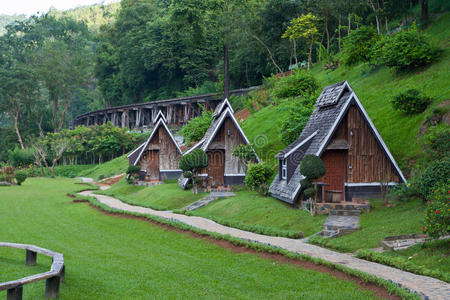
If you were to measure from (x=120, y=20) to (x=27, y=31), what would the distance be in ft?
118

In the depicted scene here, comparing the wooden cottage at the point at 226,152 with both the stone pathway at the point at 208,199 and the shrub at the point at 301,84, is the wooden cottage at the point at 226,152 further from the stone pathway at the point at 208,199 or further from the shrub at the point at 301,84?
the shrub at the point at 301,84

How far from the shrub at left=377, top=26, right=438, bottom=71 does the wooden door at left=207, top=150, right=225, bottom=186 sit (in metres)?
13.0

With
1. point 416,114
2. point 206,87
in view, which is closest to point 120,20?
point 206,87

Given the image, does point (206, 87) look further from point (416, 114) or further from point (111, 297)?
point (111, 297)

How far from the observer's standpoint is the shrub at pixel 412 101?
2248cm

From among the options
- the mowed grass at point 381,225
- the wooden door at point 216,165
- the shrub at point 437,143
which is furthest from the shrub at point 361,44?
the mowed grass at point 381,225

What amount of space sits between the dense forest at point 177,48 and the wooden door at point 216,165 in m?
13.6

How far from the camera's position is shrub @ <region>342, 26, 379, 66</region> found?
32281 mm

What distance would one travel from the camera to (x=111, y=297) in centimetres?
902

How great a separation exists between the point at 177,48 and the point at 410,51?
166 feet

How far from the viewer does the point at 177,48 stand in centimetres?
7194

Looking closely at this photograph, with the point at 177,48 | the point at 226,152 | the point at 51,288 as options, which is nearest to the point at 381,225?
the point at 51,288

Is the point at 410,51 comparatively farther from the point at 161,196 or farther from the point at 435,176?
the point at 161,196

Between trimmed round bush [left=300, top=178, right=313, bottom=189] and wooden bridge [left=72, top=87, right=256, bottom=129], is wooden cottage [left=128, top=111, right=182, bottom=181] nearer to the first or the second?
wooden bridge [left=72, top=87, right=256, bottom=129]
